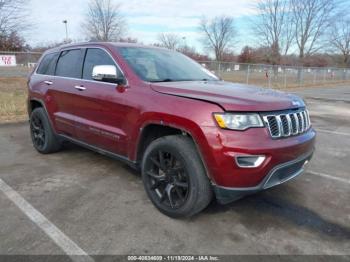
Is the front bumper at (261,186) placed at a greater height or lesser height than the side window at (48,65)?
lesser

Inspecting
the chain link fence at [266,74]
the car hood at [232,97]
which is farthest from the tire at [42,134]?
the chain link fence at [266,74]

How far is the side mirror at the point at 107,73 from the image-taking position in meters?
3.74

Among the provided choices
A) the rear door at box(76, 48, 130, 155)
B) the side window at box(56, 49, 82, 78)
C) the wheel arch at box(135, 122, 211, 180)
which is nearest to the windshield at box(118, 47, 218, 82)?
the rear door at box(76, 48, 130, 155)

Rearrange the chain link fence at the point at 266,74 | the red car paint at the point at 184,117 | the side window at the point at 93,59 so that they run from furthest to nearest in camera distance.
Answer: the chain link fence at the point at 266,74
the side window at the point at 93,59
the red car paint at the point at 184,117

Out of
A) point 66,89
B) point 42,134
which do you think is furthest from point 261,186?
point 42,134

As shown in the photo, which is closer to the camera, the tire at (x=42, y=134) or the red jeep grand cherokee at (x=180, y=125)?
the red jeep grand cherokee at (x=180, y=125)

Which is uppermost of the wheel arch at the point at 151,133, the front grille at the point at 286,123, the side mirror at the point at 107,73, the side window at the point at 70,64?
the side window at the point at 70,64

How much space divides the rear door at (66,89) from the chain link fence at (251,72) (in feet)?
38.5

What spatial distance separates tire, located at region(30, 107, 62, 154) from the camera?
5357mm

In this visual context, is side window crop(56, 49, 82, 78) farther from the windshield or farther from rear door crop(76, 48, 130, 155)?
the windshield

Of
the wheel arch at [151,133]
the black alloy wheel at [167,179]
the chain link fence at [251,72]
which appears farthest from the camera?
the chain link fence at [251,72]

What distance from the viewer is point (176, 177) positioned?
3303 mm

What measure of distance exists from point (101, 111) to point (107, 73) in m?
0.54

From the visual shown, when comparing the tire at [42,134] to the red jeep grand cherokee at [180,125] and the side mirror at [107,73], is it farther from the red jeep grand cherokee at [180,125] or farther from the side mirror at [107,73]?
the side mirror at [107,73]
